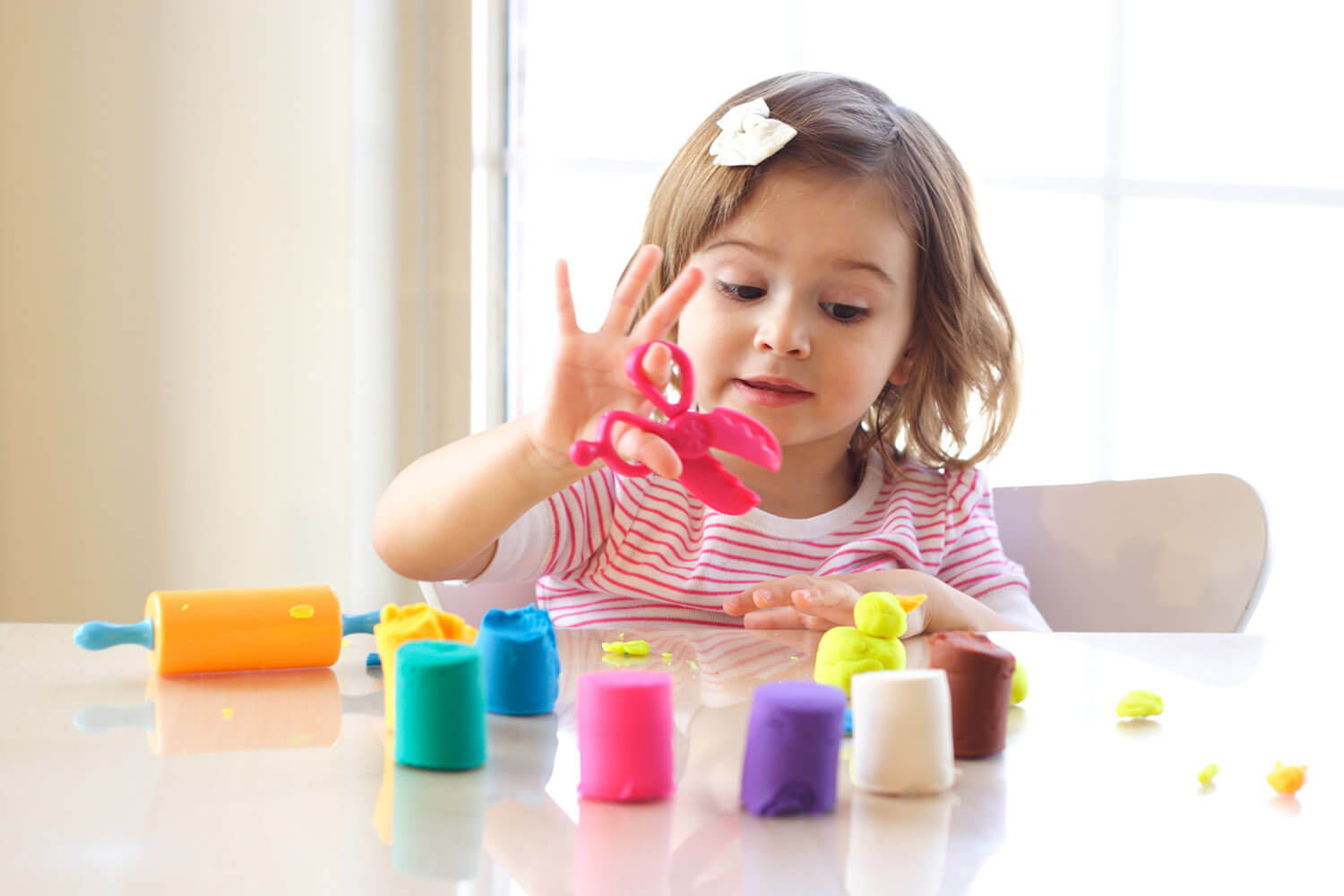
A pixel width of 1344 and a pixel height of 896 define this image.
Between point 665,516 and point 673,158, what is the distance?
0.33 metres

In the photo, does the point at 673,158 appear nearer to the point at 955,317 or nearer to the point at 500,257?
the point at 955,317

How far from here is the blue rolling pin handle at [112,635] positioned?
1.73 ft

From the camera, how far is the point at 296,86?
Answer: 1.61 m

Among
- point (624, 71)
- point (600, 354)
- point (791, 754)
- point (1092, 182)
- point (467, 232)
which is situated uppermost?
point (624, 71)

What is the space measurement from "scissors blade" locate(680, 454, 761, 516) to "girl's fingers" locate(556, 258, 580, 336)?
0.12 metres

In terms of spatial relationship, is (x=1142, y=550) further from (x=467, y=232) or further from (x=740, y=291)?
(x=467, y=232)

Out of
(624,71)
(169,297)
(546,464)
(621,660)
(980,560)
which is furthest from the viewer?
(624,71)

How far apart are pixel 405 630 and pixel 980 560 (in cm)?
64

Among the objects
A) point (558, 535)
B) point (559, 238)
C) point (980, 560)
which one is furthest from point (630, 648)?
point (559, 238)

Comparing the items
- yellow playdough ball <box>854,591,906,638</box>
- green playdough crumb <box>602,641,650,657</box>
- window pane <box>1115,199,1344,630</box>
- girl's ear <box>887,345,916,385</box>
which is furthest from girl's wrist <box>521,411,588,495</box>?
window pane <box>1115,199,1344,630</box>

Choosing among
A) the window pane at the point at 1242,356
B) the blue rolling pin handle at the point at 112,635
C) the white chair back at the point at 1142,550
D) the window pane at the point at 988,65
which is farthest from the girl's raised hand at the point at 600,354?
the window pane at the point at 1242,356

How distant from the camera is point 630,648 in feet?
1.97

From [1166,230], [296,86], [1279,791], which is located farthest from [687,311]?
[1166,230]

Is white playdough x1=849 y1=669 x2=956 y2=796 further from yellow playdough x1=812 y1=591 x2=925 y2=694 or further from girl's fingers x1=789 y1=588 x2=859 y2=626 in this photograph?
girl's fingers x1=789 y1=588 x2=859 y2=626
